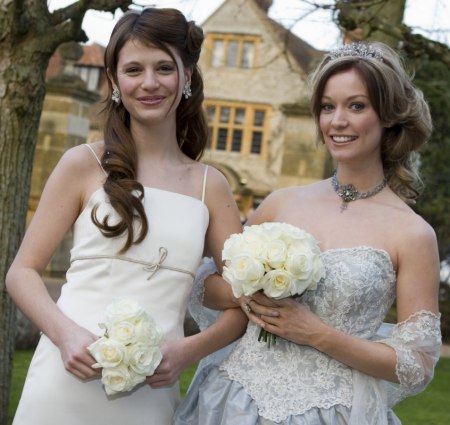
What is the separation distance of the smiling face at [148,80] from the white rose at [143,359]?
1004 millimetres

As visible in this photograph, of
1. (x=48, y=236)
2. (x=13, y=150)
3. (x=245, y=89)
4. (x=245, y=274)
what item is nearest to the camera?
(x=245, y=274)

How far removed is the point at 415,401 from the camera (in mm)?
10711

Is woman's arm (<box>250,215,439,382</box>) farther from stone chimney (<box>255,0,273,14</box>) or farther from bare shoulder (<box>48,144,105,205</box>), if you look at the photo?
stone chimney (<box>255,0,273,14</box>)

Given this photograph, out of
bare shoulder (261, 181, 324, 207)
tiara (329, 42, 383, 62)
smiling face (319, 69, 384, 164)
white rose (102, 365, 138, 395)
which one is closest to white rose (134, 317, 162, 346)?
white rose (102, 365, 138, 395)

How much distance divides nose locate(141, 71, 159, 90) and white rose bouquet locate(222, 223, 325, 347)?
714 mm

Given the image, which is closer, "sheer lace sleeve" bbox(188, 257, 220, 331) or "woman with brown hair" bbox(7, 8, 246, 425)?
"woman with brown hair" bbox(7, 8, 246, 425)

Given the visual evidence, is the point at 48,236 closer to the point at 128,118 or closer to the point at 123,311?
the point at 123,311

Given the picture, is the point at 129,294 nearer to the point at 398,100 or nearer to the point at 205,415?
the point at 205,415

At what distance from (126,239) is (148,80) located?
0.65m

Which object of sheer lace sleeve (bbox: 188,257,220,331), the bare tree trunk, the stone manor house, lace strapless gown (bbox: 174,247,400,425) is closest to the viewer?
lace strapless gown (bbox: 174,247,400,425)

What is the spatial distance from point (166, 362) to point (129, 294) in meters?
0.36

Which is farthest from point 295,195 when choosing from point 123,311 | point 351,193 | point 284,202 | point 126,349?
point 126,349

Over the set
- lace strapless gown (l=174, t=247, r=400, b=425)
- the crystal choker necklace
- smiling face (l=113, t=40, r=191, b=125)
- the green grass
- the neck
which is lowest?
the green grass

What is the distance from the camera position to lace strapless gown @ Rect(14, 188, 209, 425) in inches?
148
